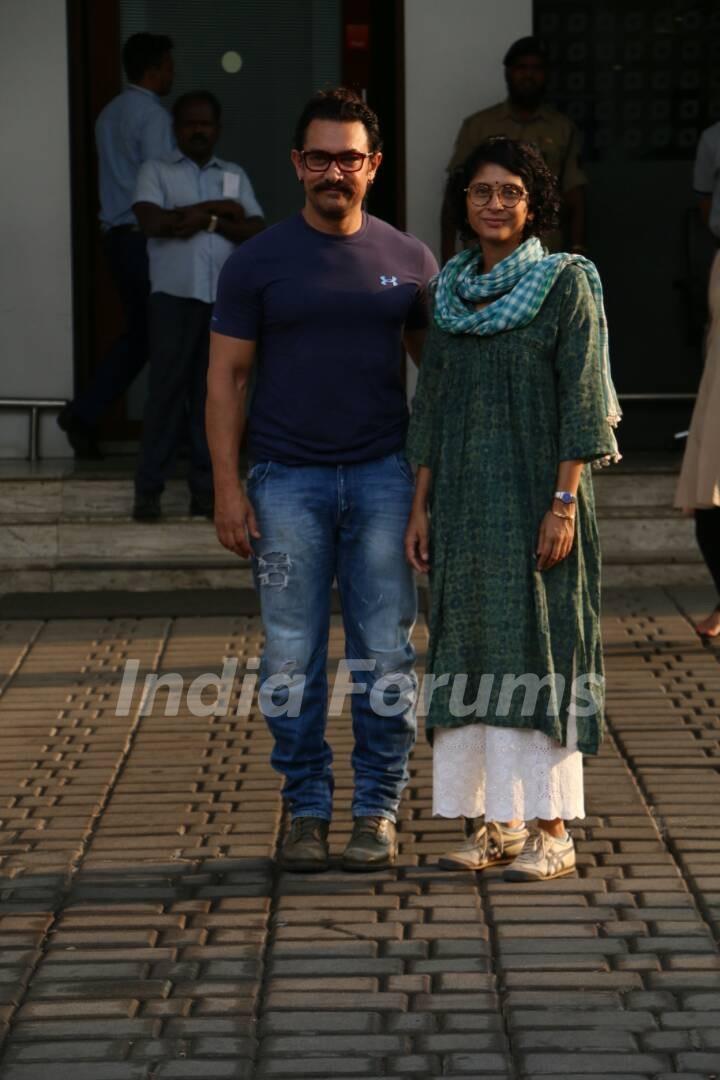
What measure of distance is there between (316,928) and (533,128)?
21.2 feet

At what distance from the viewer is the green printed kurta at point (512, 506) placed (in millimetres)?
5199

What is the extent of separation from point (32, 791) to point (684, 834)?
6.58 feet

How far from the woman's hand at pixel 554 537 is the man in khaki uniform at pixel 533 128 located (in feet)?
17.4

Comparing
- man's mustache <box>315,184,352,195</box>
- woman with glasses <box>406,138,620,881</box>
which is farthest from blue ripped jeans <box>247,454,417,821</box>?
man's mustache <box>315,184,352,195</box>

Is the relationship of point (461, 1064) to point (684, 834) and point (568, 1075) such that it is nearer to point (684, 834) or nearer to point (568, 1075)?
point (568, 1075)

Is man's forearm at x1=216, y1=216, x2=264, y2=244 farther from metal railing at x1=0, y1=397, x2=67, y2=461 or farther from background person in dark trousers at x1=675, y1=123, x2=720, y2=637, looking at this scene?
background person in dark trousers at x1=675, y1=123, x2=720, y2=637

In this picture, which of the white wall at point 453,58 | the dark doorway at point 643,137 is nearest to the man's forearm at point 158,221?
the white wall at point 453,58

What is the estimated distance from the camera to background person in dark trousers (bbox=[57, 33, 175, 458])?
33.3 feet

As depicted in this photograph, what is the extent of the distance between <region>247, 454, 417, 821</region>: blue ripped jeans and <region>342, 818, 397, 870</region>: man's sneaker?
40 mm

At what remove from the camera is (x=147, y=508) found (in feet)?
32.1

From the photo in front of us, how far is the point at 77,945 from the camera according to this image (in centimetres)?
485

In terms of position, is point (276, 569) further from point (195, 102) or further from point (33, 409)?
point (33, 409)

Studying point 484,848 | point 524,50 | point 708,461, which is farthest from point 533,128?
point 484,848

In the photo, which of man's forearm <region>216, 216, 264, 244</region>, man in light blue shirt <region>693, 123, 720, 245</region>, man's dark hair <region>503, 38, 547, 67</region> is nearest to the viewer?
man's forearm <region>216, 216, 264, 244</region>
